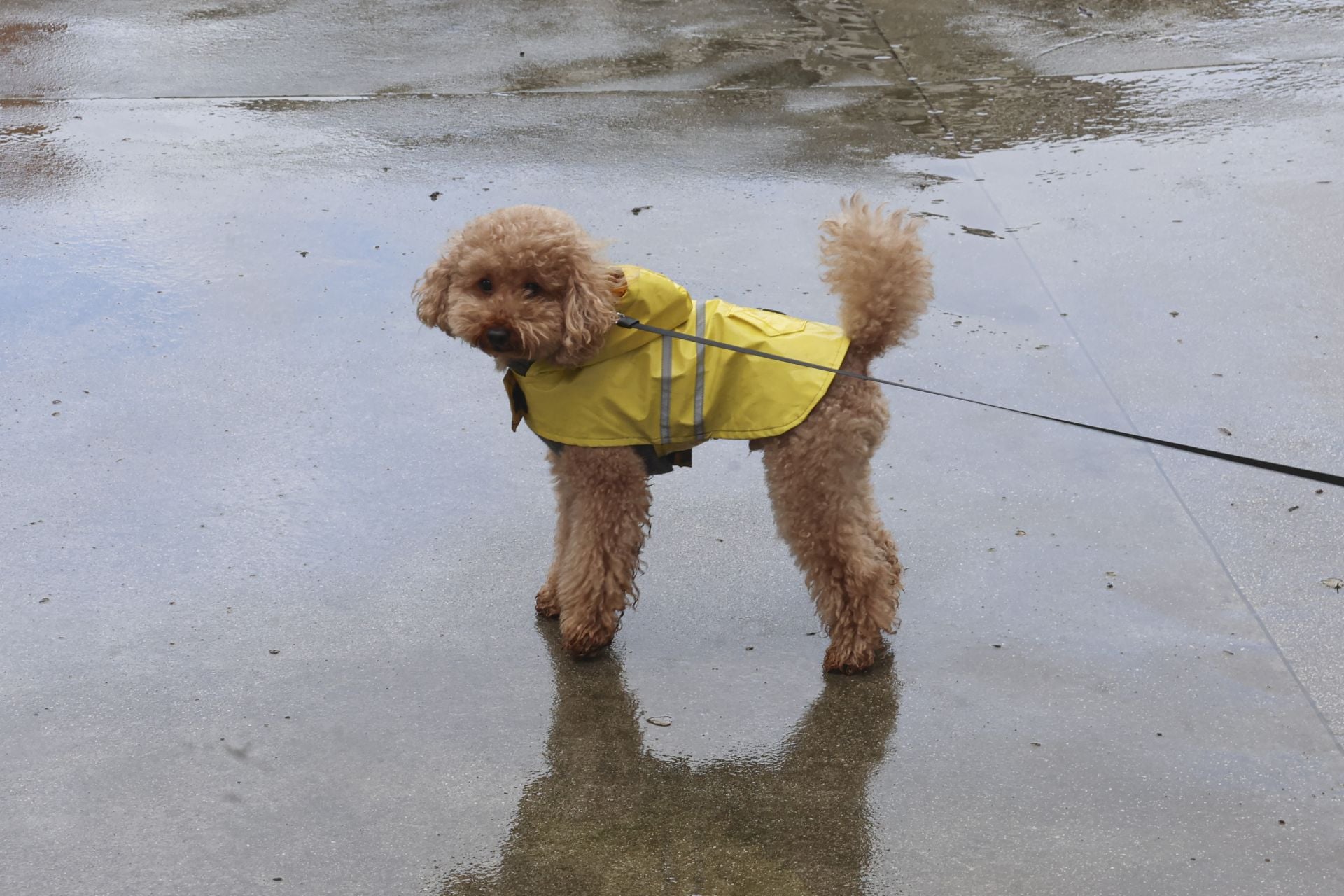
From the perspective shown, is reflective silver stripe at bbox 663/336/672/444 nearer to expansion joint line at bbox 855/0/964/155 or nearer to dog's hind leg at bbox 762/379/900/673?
dog's hind leg at bbox 762/379/900/673

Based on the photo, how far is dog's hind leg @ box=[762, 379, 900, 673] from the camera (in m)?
3.33

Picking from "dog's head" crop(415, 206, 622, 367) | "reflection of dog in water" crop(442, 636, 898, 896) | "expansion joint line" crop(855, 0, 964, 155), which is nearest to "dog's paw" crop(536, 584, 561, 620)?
"reflection of dog in water" crop(442, 636, 898, 896)

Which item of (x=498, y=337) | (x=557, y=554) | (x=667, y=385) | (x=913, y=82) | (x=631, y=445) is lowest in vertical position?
(x=557, y=554)

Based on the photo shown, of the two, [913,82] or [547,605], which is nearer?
[547,605]

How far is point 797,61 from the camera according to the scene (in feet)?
26.0

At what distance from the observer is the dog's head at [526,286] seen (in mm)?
3127

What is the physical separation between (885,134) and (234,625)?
466 centimetres

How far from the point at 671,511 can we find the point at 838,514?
0.89 m

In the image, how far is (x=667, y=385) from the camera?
3.34m

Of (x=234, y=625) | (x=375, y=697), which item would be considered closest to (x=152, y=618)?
(x=234, y=625)

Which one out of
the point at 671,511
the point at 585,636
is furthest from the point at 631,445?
the point at 671,511

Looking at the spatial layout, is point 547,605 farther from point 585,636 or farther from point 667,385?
point 667,385

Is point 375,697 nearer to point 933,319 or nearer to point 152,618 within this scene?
point 152,618

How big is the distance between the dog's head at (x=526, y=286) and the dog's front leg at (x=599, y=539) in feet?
1.23
